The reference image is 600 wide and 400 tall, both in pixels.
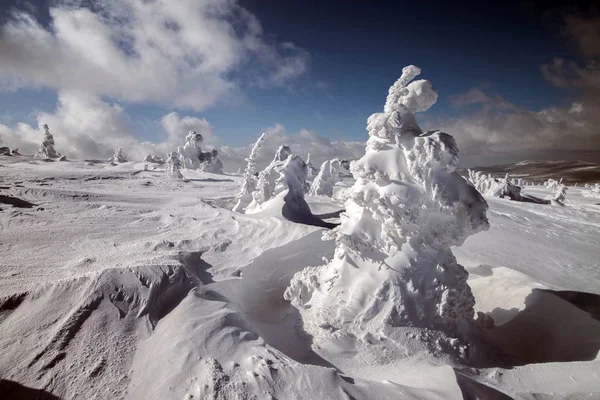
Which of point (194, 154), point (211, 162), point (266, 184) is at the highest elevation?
point (194, 154)

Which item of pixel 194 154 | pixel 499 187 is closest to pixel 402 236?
pixel 499 187

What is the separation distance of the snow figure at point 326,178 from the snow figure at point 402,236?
1800cm

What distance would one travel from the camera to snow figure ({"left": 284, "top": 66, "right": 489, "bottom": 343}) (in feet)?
12.8

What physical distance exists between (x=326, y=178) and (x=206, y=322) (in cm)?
2005

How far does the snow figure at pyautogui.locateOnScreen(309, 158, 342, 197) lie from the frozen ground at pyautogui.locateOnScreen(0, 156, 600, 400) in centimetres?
1581

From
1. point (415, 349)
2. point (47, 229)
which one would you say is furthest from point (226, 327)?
point (47, 229)

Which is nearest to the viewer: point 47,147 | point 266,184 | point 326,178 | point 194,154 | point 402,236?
point 402,236

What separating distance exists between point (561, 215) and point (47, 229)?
23.0 meters

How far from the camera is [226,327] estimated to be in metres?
3.12

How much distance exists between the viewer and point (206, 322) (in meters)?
3.11

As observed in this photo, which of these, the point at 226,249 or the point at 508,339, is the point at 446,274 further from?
the point at 226,249

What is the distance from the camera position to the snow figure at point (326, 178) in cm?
2253

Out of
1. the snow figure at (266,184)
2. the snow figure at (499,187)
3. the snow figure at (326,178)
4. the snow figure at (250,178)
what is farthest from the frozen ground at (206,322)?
the snow figure at (499,187)

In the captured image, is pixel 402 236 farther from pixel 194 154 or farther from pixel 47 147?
pixel 47 147
